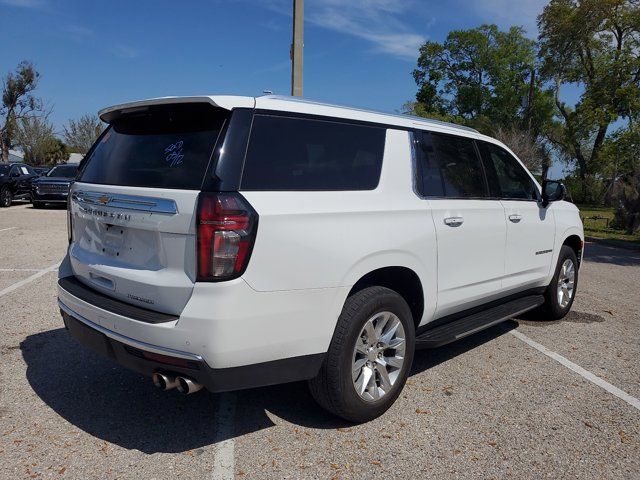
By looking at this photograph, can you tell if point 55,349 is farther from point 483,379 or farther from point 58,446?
point 483,379

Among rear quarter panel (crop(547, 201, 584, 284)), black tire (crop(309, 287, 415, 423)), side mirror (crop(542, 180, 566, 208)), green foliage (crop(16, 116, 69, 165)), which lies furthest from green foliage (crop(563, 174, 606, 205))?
green foliage (crop(16, 116, 69, 165))

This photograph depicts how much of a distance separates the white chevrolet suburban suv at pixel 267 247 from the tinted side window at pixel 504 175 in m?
0.70

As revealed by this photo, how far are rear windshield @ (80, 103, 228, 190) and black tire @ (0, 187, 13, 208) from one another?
62.9ft

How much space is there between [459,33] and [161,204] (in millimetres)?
52630

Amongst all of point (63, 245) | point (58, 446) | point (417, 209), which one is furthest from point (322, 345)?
point (63, 245)

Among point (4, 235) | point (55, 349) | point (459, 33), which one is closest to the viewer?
point (55, 349)

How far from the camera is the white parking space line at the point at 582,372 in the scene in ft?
12.7

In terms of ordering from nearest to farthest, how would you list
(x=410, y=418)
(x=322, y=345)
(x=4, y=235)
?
(x=322, y=345), (x=410, y=418), (x=4, y=235)

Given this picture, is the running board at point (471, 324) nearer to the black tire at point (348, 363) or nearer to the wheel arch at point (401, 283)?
the wheel arch at point (401, 283)

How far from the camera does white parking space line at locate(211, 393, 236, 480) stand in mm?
2812

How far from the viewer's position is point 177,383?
274cm

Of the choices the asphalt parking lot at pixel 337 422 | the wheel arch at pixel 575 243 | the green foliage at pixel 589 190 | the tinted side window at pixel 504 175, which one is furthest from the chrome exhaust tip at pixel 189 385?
the green foliage at pixel 589 190

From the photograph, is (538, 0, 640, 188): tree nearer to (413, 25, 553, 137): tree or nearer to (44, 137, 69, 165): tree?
(413, 25, 553, 137): tree

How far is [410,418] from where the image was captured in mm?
3477
